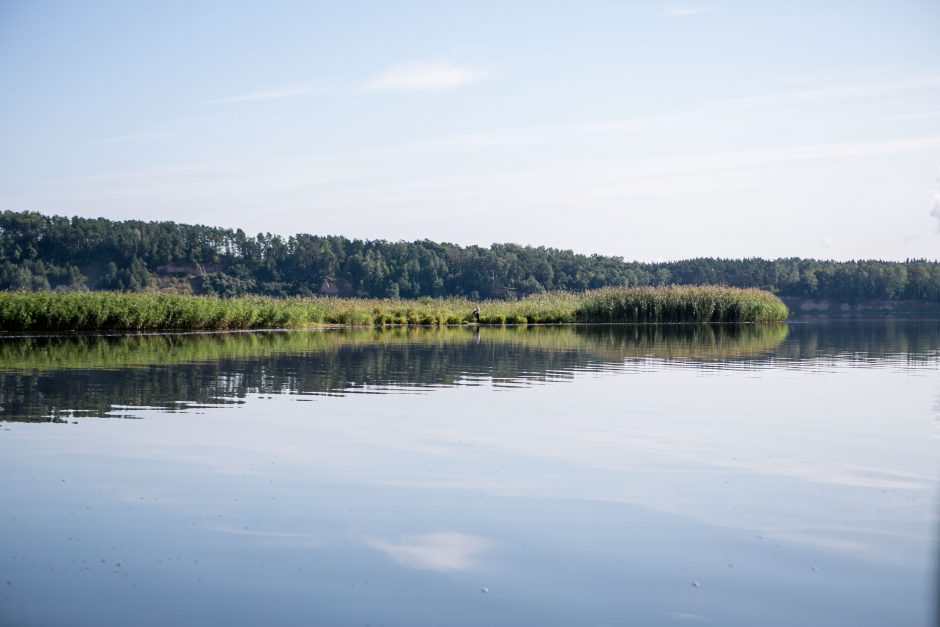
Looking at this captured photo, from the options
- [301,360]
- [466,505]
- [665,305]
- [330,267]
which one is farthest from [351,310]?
[330,267]

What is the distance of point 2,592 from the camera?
559cm

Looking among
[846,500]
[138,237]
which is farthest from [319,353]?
[138,237]

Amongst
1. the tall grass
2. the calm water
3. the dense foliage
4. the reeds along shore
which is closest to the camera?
the calm water

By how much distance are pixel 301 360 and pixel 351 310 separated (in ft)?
82.0

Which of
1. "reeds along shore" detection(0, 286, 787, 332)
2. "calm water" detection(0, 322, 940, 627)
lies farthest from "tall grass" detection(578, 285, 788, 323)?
"calm water" detection(0, 322, 940, 627)

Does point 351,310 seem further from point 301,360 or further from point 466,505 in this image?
point 466,505

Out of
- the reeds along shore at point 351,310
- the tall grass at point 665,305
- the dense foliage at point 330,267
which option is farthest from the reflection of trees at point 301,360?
the dense foliage at point 330,267

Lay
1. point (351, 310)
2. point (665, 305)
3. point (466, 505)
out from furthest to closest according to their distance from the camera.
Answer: point (665, 305) → point (351, 310) → point (466, 505)

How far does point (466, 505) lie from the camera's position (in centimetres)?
768

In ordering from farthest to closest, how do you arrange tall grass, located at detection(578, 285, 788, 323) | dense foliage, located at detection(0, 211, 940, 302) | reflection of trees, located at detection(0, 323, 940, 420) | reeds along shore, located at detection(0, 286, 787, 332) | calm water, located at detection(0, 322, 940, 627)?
1. dense foliage, located at detection(0, 211, 940, 302)
2. tall grass, located at detection(578, 285, 788, 323)
3. reeds along shore, located at detection(0, 286, 787, 332)
4. reflection of trees, located at detection(0, 323, 940, 420)
5. calm water, located at detection(0, 322, 940, 627)

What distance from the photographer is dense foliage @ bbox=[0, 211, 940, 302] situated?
325 ft

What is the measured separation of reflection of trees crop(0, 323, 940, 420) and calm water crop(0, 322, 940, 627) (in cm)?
29

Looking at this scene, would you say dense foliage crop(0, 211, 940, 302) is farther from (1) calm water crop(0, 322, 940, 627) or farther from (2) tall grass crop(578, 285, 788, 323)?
(1) calm water crop(0, 322, 940, 627)

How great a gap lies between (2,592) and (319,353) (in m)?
19.7
